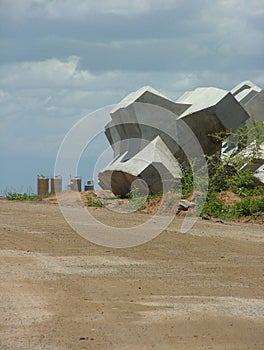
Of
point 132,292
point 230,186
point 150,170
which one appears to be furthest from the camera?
point 150,170

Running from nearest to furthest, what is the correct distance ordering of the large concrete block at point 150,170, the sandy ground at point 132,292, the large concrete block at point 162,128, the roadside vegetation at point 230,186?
the sandy ground at point 132,292 < the roadside vegetation at point 230,186 < the large concrete block at point 150,170 < the large concrete block at point 162,128

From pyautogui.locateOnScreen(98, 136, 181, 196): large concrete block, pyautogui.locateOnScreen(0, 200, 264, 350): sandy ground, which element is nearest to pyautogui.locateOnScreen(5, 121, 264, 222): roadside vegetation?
pyautogui.locateOnScreen(98, 136, 181, 196): large concrete block

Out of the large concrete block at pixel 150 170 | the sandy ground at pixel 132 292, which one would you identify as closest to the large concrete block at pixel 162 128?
the large concrete block at pixel 150 170

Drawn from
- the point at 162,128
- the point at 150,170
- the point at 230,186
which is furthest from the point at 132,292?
the point at 162,128

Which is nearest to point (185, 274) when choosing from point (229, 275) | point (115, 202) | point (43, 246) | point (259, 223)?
point (229, 275)

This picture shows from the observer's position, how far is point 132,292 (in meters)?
9.68

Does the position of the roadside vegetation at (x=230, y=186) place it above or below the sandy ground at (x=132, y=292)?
above

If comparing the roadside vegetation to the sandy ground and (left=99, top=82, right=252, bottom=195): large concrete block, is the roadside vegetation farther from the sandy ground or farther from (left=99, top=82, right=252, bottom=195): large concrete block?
the sandy ground

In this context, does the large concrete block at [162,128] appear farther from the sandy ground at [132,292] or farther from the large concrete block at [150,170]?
the sandy ground at [132,292]

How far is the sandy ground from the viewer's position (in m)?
7.39

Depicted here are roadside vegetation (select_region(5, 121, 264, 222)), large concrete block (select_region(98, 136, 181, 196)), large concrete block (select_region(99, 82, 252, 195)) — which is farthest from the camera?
large concrete block (select_region(99, 82, 252, 195))

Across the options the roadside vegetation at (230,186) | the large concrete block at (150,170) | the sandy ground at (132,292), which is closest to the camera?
the sandy ground at (132,292)

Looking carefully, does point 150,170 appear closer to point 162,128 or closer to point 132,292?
point 162,128

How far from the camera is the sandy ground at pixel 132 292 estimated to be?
7395 millimetres
